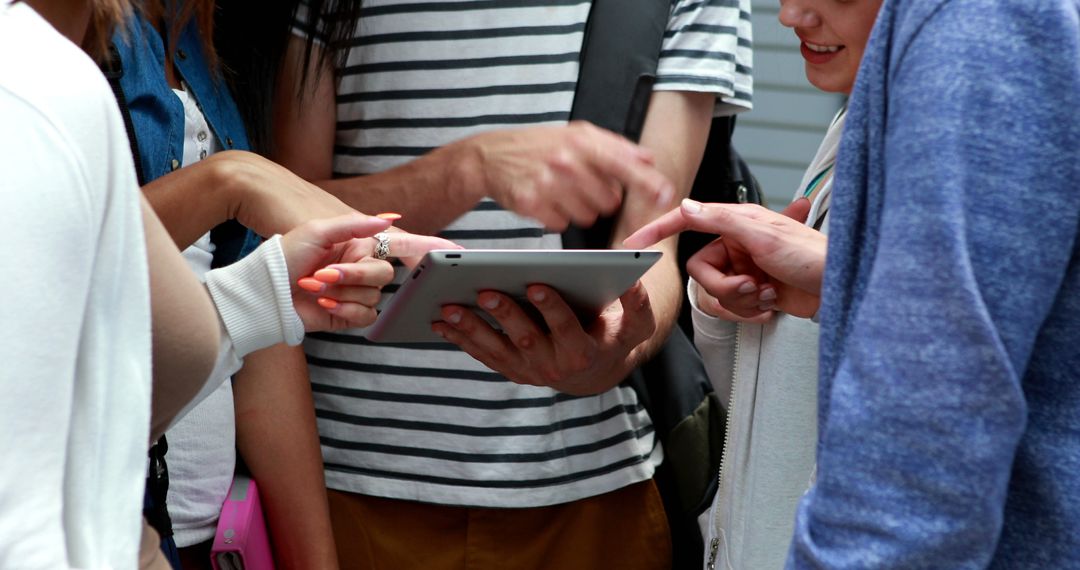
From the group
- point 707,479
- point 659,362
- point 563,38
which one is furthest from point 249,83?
point 707,479

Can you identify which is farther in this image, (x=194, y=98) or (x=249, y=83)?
(x=249, y=83)

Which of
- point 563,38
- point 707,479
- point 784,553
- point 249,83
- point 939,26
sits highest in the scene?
point 939,26

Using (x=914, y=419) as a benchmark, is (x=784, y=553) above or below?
below

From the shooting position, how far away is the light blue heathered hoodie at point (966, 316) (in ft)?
3.13

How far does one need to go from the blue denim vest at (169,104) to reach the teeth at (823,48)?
976mm

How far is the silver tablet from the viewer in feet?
4.99

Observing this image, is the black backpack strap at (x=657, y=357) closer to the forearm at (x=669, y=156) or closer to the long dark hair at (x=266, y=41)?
the forearm at (x=669, y=156)

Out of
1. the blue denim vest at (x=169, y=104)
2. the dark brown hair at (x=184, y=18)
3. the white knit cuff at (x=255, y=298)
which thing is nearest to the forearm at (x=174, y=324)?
the white knit cuff at (x=255, y=298)

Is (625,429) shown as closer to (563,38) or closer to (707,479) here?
(707,479)

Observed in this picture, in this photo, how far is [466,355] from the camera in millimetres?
2189

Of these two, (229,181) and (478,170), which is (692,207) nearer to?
(478,170)

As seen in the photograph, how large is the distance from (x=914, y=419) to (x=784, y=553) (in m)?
0.84

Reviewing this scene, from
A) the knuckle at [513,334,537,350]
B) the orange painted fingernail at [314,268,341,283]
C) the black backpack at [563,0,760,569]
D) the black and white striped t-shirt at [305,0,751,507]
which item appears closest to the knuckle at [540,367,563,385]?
the knuckle at [513,334,537,350]

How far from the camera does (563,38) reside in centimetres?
217
